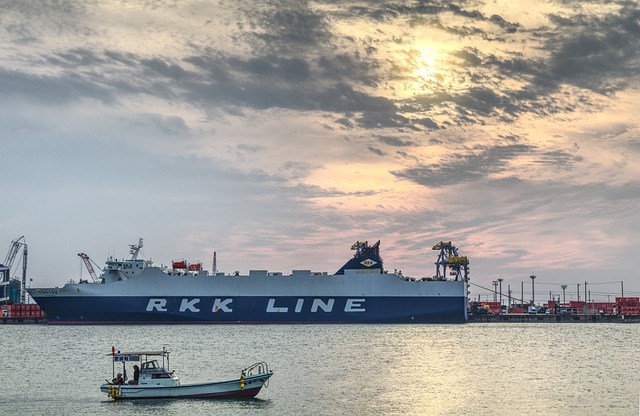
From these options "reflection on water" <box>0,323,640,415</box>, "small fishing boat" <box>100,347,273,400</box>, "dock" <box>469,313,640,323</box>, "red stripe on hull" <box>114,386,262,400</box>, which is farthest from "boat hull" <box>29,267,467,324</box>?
"red stripe on hull" <box>114,386,262,400</box>

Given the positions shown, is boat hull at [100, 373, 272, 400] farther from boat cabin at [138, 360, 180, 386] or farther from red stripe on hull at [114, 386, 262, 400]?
boat cabin at [138, 360, 180, 386]

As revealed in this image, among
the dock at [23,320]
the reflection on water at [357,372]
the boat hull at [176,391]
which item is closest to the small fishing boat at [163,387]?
the boat hull at [176,391]

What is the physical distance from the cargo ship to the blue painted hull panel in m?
0.14

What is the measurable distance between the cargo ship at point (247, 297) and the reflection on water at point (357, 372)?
45.1 feet

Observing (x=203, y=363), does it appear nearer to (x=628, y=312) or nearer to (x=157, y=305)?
(x=157, y=305)

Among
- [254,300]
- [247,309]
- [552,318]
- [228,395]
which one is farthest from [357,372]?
[552,318]

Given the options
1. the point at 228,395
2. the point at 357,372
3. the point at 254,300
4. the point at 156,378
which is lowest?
the point at 228,395

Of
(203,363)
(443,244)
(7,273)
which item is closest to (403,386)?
(203,363)

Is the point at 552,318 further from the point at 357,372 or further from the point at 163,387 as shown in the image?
the point at 163,387

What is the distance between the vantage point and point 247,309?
119562mm

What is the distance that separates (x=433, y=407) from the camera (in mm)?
44188

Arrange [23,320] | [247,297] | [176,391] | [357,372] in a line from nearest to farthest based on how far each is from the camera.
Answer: [176,391] → [357,372] → [247,297] → [23,320]

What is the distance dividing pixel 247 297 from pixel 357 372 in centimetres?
6100

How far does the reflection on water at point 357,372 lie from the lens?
44156mm
